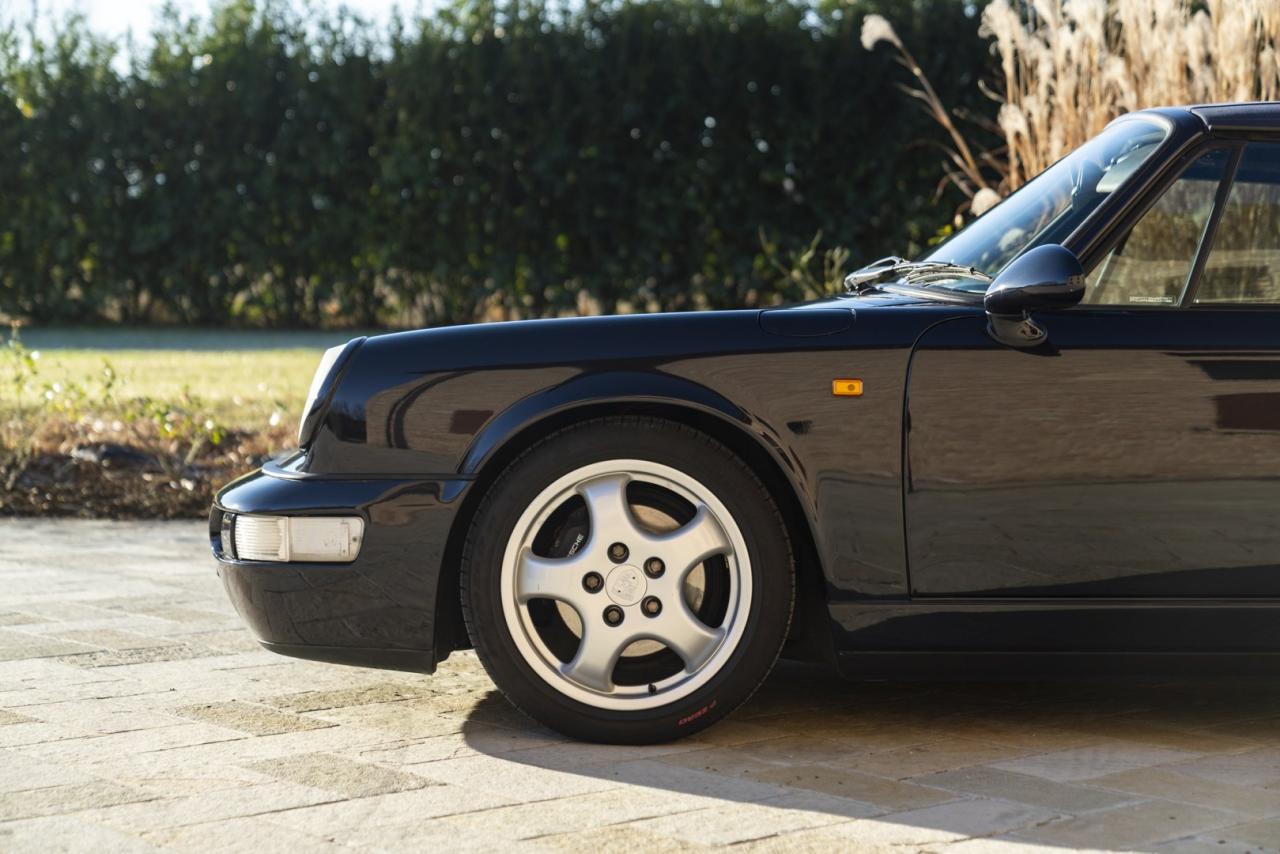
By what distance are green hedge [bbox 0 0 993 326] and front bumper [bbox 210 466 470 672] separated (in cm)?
1017

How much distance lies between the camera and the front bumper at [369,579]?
379 centimetres

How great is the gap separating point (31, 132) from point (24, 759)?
15125 millimetres

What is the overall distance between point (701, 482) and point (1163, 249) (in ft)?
3.86

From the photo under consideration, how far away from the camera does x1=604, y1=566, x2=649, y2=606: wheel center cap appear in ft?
12.4

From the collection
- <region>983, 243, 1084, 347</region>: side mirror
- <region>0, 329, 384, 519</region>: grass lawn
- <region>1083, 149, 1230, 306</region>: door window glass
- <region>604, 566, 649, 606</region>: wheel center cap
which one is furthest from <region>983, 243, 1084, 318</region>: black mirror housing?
<region>0, 329, 384, 519</region>: grass lawn

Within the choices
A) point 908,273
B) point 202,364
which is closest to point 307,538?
point 908,273

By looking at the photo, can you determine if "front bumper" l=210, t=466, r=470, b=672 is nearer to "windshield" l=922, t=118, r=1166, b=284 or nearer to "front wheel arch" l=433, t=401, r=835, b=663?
"front wheel arch" l=433, t=401, r=835, b=663

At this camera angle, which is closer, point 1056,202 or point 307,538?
point 307,538

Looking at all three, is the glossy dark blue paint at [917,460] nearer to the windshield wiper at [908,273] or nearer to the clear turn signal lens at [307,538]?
the clear turn signal lens at [307,538]

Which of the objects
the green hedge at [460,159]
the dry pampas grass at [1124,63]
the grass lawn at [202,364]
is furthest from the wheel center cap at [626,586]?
the green hedge at [460,159]

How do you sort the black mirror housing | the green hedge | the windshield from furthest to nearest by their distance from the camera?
the green hedge < the windshield < the black mirror housing

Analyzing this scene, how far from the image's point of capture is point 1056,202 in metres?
4.16

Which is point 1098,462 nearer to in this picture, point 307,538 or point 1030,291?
point 1030,291

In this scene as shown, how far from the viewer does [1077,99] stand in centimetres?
839
